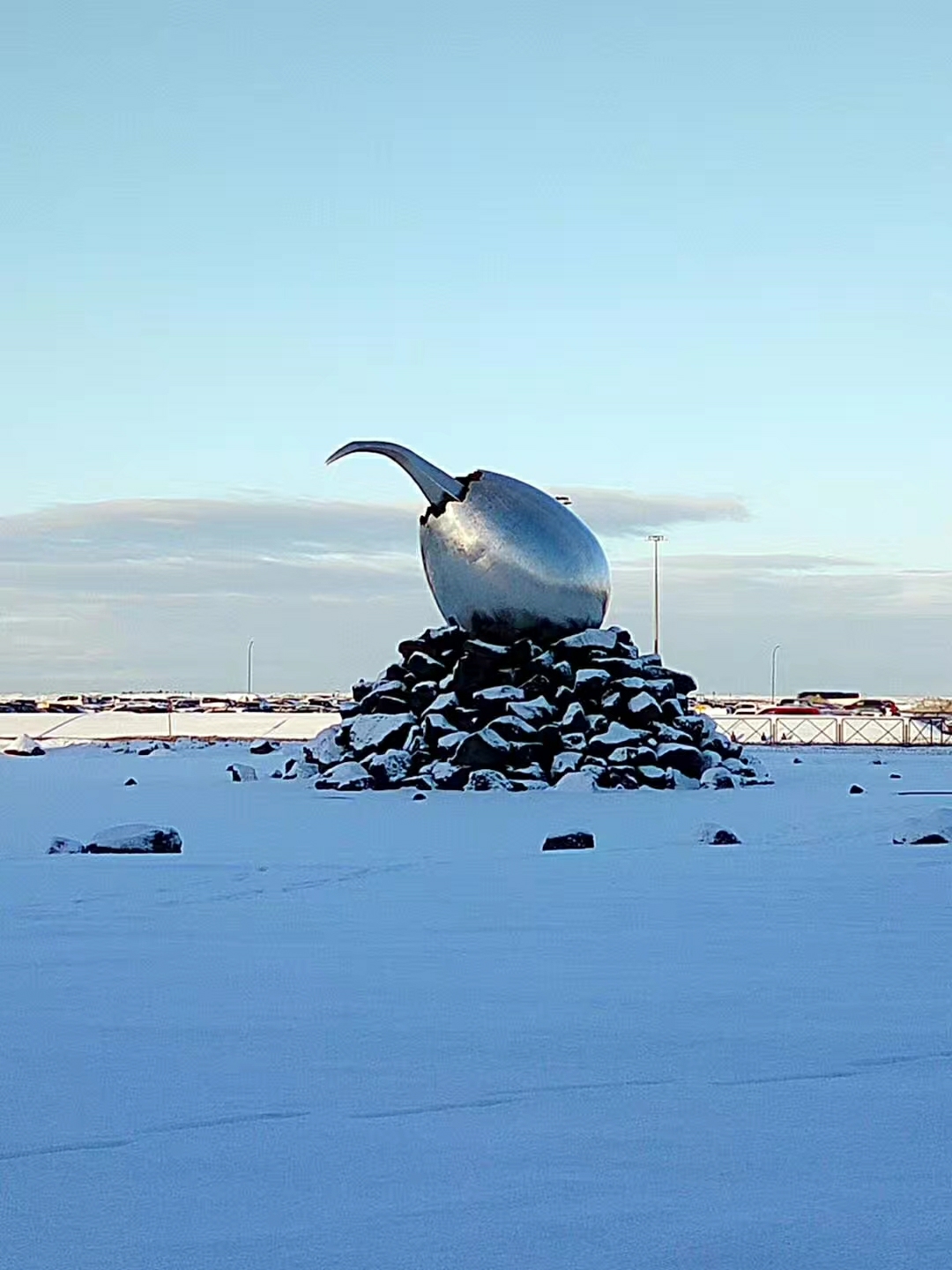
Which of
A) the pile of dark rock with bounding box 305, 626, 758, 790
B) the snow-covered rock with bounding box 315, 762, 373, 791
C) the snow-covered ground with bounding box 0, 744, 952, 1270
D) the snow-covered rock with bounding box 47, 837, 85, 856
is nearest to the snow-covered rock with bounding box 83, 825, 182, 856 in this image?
the snow-covered rock with bounding box 47, 837, 85, 856

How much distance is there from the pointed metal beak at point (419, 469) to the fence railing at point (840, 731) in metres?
17.1

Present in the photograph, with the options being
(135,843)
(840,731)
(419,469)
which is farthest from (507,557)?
(840,731)

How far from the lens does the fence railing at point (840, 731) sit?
39406 mm

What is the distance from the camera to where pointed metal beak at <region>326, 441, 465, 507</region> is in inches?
872

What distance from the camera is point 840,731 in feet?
128

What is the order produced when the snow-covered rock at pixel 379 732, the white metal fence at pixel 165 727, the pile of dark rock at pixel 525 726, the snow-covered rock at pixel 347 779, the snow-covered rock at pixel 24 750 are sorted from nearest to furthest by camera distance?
the pile of dark rock at pixel 525 726 → the snow-covered rock at pixel 347 779 → the snow-covered rock at pixel 379 732 → the snow-covered rock at pixel 24 750 → the white metal fence at pixel 165 727

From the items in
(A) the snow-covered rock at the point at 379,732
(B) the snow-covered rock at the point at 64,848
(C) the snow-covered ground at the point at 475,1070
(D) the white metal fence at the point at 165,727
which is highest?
(A) the snow-covered rock at the point at 379,732

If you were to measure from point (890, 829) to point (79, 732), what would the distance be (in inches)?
1381

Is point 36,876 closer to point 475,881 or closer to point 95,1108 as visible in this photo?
point 475,881

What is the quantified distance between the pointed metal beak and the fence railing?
17.1 metres

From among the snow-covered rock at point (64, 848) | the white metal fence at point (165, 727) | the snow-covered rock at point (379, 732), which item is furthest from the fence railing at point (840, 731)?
the snow-covered rock at point (64, 848)

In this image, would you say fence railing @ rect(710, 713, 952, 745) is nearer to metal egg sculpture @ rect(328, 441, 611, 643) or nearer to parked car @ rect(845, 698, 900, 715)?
metal egg sculpture @ rect(328, 441, 611, 643)

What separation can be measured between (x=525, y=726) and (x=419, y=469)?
156 inches

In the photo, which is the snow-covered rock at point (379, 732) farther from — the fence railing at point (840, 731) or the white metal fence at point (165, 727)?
the white metal fence at point (165, 727)
